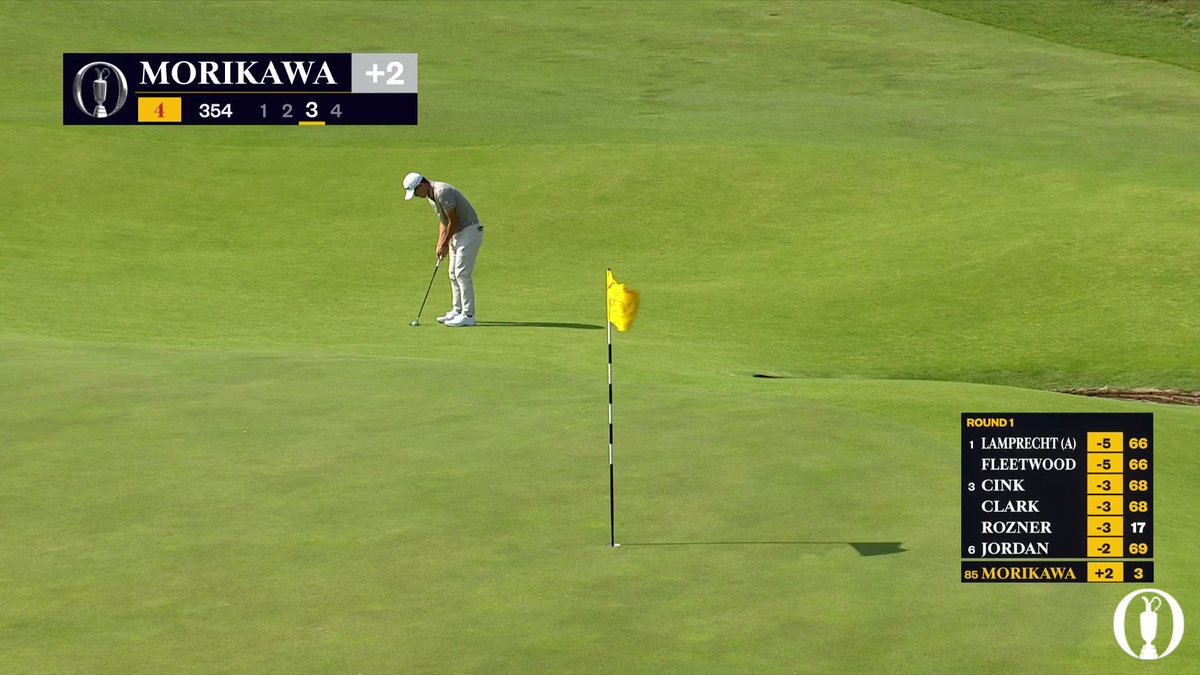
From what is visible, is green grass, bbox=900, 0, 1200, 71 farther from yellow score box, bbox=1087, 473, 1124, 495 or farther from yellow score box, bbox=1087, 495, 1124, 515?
yellow score box, bbox=1087, 495, 1124, 515

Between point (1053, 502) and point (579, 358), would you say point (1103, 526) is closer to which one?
point (1053, 502)

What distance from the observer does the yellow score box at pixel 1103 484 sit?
37.4 feet

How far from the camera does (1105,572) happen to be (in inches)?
426

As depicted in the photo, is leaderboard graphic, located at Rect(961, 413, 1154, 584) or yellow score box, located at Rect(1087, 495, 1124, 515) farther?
yellow score box, located at Rect(1087, 495, 1124, 515)

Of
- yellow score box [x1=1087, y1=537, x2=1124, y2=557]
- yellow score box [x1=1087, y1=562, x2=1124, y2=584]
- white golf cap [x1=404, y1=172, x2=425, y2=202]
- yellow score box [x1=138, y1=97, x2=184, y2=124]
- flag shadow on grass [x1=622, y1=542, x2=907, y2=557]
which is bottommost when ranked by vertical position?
yellow score box [x1=1087, y1=562, x2=1124, y2=584]

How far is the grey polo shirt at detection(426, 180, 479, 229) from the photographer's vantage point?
2280 centimetres

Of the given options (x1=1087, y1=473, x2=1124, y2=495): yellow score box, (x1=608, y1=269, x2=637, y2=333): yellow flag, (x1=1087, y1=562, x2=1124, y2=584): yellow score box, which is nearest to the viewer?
(x1=1087, y1=562, x2=1124, y2=584): yellow score box

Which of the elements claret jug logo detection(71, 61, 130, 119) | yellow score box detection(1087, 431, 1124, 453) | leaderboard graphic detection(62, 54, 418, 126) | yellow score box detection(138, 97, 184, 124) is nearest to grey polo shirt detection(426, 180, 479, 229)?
yellow score box detection(1087, 431, 1124, 453)

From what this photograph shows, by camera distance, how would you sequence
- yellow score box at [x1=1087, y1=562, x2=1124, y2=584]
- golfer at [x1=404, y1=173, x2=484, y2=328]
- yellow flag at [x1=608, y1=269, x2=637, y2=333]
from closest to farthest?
yellow score box at [x1=1087, y1=562, x2=1124, y2=584], yellow flag at [x1=608, y1=269, x2=637, y2=333], golfer at [x1=404, y1=173, x2=484, y2=328]

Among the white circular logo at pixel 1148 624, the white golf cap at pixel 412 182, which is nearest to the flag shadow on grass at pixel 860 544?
the white circular logo at pixel 1148 624

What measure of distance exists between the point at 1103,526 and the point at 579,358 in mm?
9767

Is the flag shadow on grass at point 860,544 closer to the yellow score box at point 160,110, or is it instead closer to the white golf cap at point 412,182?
the white golf cap at point 412,182

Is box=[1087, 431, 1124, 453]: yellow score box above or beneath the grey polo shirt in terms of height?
beneath

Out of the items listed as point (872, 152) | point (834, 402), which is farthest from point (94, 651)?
point (872, 152)
